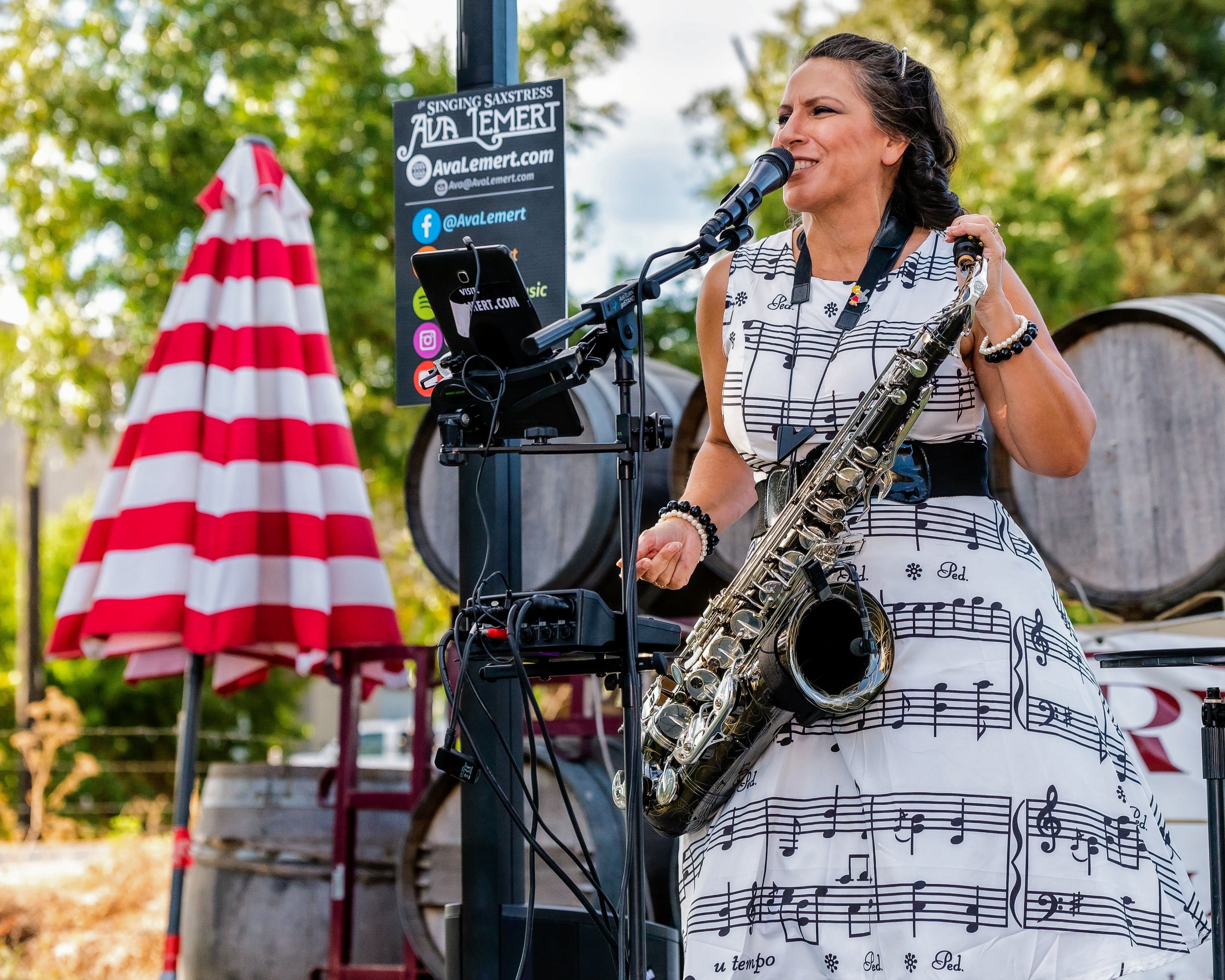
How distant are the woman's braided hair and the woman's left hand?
349 mm

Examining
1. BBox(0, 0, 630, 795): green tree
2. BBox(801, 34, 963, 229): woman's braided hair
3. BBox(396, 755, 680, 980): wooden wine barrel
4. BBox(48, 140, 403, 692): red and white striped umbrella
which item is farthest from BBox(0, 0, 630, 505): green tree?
BBox(801, 34, 963, 229): woman's braided hair

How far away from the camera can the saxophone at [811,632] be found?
6.51ft

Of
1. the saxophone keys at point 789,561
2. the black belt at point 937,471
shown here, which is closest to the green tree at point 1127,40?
the black belt at point 937,471

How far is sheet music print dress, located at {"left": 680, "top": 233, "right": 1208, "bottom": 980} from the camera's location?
72.4 inches

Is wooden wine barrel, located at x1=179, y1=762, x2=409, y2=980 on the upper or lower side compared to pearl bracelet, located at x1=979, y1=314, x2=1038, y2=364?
lower

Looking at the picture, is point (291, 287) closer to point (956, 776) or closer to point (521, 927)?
point (521, 927)

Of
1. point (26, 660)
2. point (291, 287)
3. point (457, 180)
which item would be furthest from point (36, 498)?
point (457, 180)

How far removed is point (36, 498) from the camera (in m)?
14.5

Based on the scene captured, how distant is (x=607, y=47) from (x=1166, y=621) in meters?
8.66

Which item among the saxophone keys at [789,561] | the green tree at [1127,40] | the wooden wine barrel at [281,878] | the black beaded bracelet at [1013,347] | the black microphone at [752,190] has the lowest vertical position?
the wooden wine barrel at [281,878]

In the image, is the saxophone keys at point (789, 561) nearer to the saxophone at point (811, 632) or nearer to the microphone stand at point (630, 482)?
the saxophone at point (811, 632)

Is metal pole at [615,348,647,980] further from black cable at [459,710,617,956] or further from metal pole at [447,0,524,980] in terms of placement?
metal pole at [447,0,524,980]

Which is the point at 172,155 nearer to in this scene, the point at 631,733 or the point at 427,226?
the point at 427,226

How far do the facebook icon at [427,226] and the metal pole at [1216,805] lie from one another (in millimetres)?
2073
